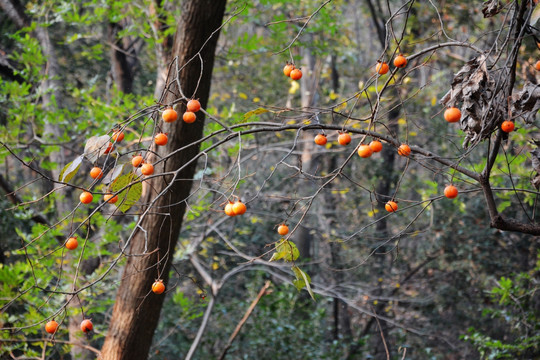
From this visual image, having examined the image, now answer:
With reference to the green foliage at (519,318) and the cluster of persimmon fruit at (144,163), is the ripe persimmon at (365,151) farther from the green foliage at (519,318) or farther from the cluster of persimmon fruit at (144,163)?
the green foliage at (519,318)

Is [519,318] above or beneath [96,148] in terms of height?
above

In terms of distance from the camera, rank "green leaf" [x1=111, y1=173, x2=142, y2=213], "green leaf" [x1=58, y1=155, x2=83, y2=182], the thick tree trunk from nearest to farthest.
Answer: "green leaf" [x1=58, y1=155, x2=83, y2=182]
"green leaf" [x1=111, y1=173, x2=142, y2=213]
the thick tree trunk

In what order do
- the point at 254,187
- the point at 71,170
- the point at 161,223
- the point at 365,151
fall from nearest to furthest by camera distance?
the point at 71,170, the point at 365,151, the point at 161,223, the point at 254,187

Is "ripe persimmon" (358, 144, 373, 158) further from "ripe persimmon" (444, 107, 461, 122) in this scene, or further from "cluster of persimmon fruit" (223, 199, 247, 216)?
"cluster of persimmon fruit" (223, 199, 247, 216)

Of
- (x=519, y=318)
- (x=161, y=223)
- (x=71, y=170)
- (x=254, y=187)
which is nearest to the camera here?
(x=71, y=170)

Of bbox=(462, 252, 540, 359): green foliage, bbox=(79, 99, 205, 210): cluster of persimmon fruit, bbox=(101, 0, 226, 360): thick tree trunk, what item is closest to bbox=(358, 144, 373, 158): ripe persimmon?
bbox=(79, 99, 205, 210): cluster of persimmon fruit

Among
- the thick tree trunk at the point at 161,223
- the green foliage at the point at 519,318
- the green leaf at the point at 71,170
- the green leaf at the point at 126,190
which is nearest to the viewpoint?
the green leaf at the point at 71,170

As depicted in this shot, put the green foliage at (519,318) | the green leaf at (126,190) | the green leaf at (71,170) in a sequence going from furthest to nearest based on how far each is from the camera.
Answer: the green foliage at (519,318) → the green leaf at (126,190) → the green leaf at (71,170)

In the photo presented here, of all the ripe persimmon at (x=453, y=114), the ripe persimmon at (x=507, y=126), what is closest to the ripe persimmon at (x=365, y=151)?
the ripe persimmon at (x=453, y=114)

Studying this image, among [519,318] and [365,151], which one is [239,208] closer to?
[365,151]

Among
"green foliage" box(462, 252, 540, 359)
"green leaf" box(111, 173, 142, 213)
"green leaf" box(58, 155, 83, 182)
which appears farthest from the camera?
"green foliage" box(462, 252, 540, 359)

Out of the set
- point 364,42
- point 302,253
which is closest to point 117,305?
point 302,253

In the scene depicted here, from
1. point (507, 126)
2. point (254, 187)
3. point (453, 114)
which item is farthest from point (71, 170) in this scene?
point (254, 187)

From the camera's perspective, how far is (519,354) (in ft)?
13.8
